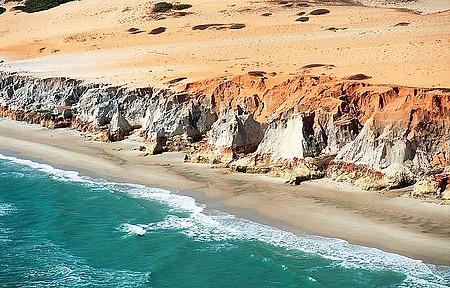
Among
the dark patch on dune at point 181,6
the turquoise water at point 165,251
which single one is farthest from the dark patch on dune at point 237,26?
the turquoise water at point 165,251

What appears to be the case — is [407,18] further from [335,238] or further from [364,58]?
[335,238]

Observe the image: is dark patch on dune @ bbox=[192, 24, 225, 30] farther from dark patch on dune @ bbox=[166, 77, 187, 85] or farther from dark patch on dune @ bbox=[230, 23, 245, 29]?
dark patch on dune @ bbox=[166, 77, 187, 85]

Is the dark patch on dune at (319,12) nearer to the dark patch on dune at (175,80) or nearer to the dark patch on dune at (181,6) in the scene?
the dark patch on dune at (181,6)

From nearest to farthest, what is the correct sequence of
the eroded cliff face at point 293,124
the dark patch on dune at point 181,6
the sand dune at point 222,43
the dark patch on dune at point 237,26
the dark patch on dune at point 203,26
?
the eroded cliff face at point 293,124
the sand dune at point 222,43
the dark patch on dune at point 237,26
the dark patch on dune at point 203,26
the dark patch on dune at point 181,6

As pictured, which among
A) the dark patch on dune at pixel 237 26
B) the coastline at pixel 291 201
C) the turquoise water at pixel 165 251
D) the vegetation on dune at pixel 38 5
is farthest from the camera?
the vegetation on dune at pixel 38 5

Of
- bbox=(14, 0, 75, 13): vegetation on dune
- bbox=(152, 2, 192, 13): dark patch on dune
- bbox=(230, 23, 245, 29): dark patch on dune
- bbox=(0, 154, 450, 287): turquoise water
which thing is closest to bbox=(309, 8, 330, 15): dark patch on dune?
bbox=(230, 23, 245, 29): dark patch on dune

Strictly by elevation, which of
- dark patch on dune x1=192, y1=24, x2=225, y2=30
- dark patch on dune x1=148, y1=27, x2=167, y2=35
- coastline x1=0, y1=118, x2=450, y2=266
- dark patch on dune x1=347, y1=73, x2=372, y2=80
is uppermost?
dark patch on dune x1=347, y1=73, x2=372, y2=80
